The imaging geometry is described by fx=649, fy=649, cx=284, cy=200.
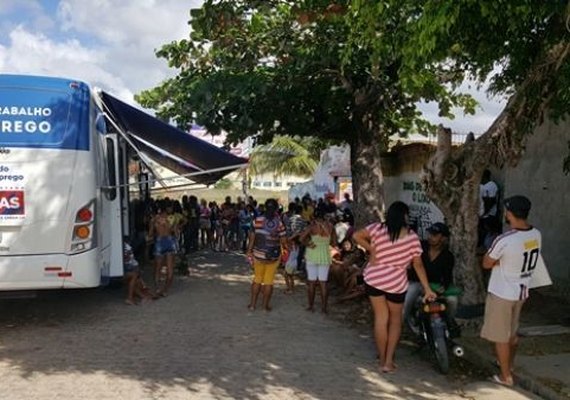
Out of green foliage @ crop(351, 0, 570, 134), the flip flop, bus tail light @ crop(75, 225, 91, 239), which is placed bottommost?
the flip flop

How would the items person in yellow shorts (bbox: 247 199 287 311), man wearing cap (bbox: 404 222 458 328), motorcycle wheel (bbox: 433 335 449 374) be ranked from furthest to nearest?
person in yellow shorts (bbox: 247 199 287 311) → man wearing cap (bbox: 404 222 458 328) → motorcycle wheel (bbox: 433 335 449 374)

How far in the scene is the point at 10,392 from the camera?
541 cm

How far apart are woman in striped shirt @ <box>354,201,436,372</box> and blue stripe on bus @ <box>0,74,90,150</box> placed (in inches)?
139

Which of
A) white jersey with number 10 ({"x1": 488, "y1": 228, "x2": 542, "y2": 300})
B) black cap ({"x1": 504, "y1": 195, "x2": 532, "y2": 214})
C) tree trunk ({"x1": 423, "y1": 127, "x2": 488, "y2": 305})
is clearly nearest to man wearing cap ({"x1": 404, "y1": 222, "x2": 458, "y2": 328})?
white jersey with number 10 ({"x1": 488, "y1": 228, "x2": 542, "y2": 300})

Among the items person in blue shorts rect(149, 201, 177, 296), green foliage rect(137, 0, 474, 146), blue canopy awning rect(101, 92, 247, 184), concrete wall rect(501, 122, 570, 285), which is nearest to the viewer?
concrete wall rect(501, 122, 570, 285)

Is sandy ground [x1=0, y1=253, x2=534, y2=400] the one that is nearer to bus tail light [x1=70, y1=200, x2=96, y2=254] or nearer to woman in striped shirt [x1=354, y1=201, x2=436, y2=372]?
woman in striped shirt [x1=354, y1=201, x2=436, y2=372]

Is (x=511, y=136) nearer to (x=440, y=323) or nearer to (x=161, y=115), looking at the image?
(x=440, y=323)

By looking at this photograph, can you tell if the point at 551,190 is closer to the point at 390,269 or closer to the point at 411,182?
the point at 390,269

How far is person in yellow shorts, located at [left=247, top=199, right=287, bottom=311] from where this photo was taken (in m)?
9.09

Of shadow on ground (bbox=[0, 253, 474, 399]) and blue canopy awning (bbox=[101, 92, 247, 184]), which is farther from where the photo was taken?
blue canopy awning (bbox=[101, 92, 247, 184])

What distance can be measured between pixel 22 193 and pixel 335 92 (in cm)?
749

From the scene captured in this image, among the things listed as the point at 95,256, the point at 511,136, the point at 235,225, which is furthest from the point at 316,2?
the point at 235,225

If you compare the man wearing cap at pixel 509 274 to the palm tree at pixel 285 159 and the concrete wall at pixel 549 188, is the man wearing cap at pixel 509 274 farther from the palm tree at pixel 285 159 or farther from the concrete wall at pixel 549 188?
the palm tree at pixel 285 159

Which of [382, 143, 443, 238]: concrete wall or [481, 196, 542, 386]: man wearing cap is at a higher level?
[382, 143, 443, 238]: concrete wall
